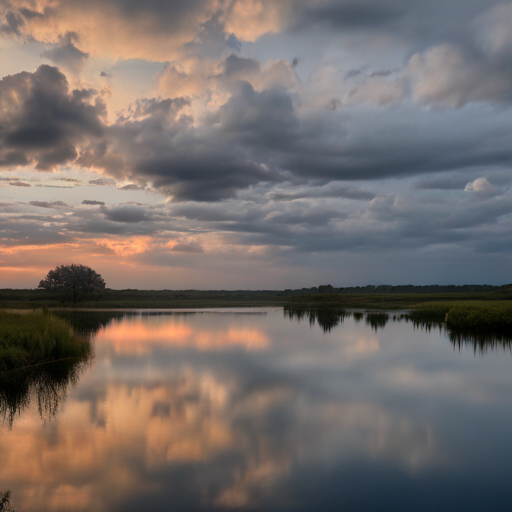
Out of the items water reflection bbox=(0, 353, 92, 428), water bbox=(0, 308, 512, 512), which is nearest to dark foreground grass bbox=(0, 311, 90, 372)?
water reflection bbox=(0, 353, 92, 428)

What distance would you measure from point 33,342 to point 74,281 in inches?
2404

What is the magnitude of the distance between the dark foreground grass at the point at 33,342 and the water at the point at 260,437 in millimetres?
1706

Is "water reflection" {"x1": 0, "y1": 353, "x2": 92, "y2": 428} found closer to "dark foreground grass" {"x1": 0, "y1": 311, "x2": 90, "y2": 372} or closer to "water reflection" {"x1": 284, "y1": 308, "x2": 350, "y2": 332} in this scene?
"dark foreground grass" {"x1": 0, "y1": 311, "x2": 90, "y2": 372}

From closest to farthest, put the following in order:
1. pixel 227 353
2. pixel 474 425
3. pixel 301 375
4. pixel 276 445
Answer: pixel 276 445, pixel 474 425, pixel 301 375, pixel 227 353

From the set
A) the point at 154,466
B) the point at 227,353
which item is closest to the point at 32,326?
the point at 227,353

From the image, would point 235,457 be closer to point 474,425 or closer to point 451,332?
point 474,425

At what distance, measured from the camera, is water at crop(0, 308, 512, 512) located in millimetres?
7766

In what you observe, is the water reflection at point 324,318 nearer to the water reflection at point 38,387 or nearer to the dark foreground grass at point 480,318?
the dark foreground grass at point 480,318

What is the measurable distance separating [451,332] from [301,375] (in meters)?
23.5

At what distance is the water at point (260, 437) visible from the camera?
25.5 feet

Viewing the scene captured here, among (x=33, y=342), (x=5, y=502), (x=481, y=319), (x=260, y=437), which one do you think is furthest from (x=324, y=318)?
(x=5, y=502)

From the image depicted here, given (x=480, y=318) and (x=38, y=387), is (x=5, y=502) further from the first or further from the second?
(x=480, y=318)

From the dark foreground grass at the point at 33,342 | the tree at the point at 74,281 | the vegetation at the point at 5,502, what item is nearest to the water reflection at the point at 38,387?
the dark foreground grass at the point at 33,342

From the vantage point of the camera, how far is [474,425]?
1212 cm
